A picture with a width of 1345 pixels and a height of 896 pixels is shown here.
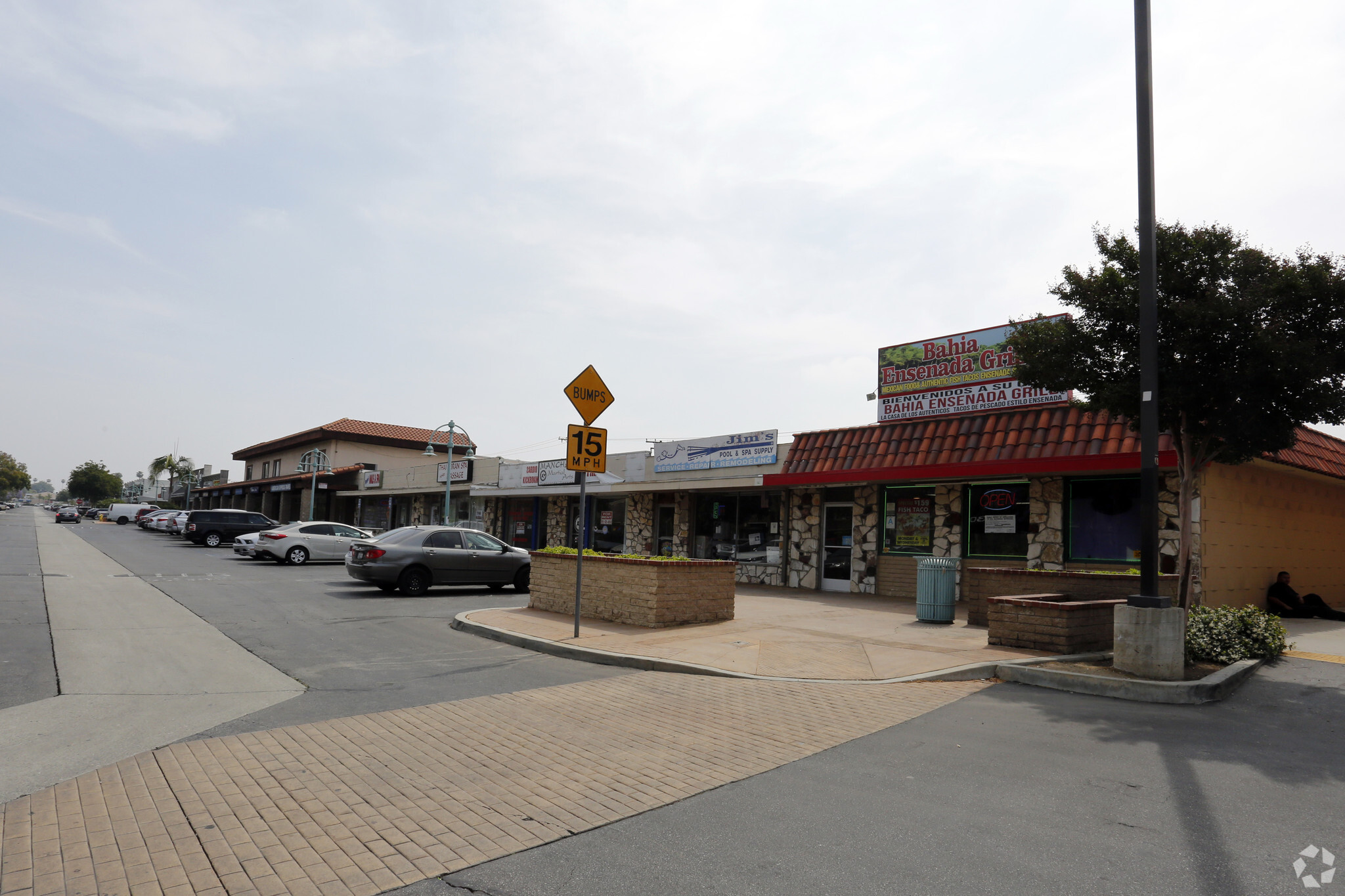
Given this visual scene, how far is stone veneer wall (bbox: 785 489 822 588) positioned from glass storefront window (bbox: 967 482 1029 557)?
3.96 meters

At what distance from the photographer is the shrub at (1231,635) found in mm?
9492

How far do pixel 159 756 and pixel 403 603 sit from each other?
10498 mm

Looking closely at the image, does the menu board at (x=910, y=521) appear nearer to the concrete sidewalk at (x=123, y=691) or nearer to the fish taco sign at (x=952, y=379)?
the fish taco sign at (x=952, y=379)

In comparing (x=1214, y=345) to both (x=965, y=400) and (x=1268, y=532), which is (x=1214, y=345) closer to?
(x=965, y=400)

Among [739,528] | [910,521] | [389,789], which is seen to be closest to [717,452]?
[739,528]

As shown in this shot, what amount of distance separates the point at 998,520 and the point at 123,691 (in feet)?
48.0

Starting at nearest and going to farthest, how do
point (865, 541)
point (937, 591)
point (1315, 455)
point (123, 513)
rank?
point (937, 591) → point (1315, 455) → point (865, 541) → point (123, 513)

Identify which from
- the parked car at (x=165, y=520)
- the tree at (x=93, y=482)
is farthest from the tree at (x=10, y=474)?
the parked car at (x=165, y=520)

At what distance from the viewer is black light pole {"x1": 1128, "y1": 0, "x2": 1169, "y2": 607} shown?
8.43 metres

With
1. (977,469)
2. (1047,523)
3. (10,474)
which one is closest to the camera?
(977,469)

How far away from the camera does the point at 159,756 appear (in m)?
5.59

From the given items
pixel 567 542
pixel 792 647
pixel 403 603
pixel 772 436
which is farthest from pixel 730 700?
pixel 567 542

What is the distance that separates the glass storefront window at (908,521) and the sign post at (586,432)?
9150 millimetres

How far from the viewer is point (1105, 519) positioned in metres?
15.3
